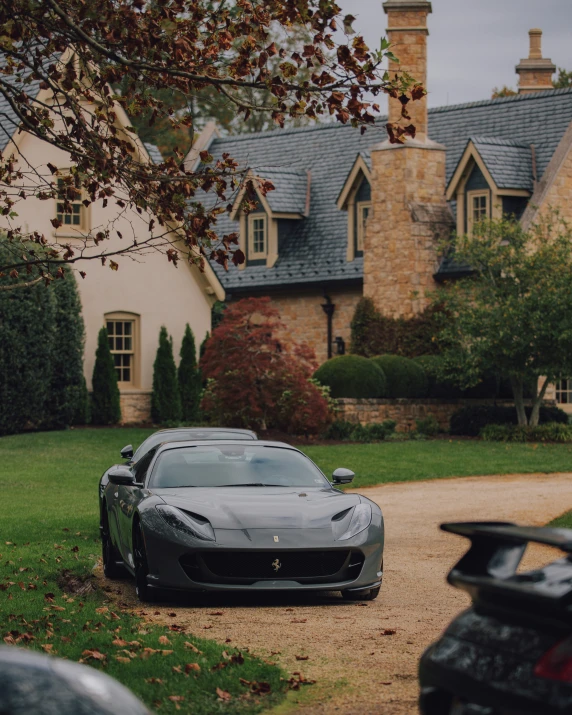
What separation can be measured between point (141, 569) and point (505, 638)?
605 centimetres

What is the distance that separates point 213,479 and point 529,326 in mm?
17420

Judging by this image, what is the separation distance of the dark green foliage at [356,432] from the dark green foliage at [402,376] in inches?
60.7

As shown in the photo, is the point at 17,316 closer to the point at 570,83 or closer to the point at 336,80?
the point at 336,80

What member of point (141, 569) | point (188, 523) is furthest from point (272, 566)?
point (141, 569)

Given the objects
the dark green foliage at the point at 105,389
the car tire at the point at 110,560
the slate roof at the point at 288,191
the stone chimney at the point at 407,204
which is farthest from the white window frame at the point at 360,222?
the car tire at the point at 110,560

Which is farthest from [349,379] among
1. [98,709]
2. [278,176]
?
[98,709]

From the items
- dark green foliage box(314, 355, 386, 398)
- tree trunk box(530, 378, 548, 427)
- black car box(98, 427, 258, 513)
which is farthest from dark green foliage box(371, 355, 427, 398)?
black car box(98, 427, 258, 513)

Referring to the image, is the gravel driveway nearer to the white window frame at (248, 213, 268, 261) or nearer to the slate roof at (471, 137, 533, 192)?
the slate roof at (471, 137, 533, 192)

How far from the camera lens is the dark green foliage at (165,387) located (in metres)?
31.8

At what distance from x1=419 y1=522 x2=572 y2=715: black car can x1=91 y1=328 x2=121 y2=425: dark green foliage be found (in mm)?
26766

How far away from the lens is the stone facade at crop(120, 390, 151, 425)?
32062 millimetres

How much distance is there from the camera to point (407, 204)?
106ft

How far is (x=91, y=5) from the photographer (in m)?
9.91

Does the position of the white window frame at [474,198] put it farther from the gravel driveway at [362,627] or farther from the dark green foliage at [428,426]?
the gravel driveway at [362,627]
